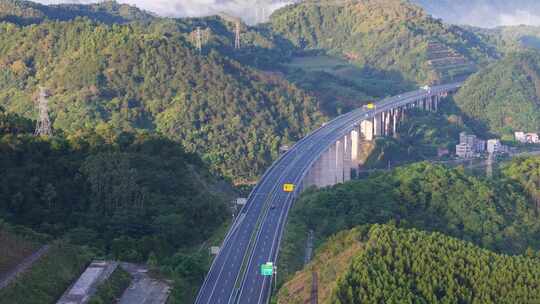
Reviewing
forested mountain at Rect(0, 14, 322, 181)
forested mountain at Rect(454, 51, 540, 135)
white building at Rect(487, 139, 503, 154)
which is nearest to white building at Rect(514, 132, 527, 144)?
forested mountain at Rect(454, 51, 540, 135)

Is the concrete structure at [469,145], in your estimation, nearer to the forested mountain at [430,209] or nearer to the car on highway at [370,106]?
the car on highway at [370,106]

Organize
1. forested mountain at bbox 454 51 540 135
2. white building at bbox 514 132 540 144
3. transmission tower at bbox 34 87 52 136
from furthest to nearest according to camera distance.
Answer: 1. forested mountain at bbox 454 51 540 135
2. white building at bbox 514 132 540 144
3. transmission tower at bbox 34 87 52 136

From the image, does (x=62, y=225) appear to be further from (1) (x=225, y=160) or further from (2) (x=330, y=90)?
(2) (x=330, y=90)

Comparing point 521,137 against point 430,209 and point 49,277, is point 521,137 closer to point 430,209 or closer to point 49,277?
point 430,209

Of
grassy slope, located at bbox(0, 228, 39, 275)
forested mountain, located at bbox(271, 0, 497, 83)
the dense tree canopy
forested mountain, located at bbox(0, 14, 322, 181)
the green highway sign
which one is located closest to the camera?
grassy slope, located at bbox(0, 228, 39, 275)

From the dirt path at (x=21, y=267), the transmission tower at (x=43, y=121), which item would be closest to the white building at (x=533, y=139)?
the transmission tower at (x=43, y=121)

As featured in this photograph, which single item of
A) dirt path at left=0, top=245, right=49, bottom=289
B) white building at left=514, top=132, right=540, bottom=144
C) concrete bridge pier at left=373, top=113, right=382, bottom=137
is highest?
concrete bridge pier at left=373, top=113, right=382, bottom=137

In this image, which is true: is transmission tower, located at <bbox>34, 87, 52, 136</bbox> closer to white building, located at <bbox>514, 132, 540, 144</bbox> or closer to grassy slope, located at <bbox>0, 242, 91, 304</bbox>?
grassy slope, located at <bbox>0, 242, 91, 304</bbox>

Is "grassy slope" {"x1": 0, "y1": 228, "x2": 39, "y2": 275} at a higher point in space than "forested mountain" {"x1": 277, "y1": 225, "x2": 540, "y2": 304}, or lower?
higher
